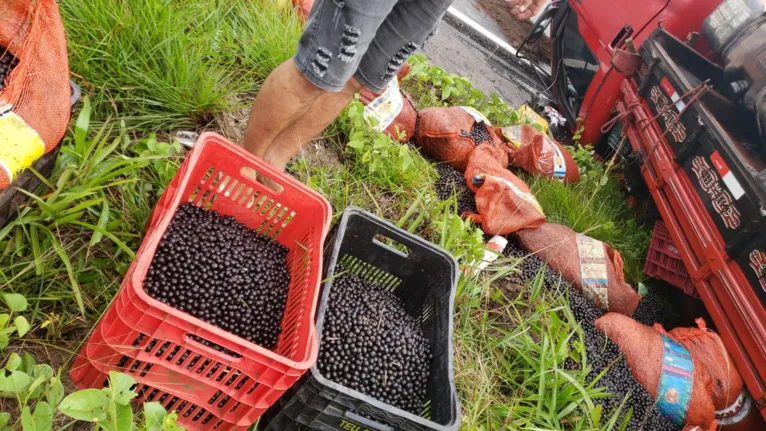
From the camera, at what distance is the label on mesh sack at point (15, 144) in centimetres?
136

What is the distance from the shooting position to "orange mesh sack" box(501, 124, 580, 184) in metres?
3.57

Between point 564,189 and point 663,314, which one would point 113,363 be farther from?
point 663,314

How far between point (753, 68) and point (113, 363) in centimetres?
400

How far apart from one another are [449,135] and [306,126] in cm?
134

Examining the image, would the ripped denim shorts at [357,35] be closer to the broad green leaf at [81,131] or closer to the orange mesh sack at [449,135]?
the broad green leaf at [81,131]

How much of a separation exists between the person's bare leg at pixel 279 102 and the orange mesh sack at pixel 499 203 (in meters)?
1.34

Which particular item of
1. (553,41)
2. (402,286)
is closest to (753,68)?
(553,41)

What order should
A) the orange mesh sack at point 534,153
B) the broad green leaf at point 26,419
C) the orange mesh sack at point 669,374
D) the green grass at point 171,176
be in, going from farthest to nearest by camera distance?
the orange mesh sack at point 534,153, the orange mesh sack at point 669,374, the green grass at point 171,176, the broad green leaf at point 26,419

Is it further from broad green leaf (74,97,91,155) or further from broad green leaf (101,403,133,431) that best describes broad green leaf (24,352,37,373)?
broad green leaf (74,97,91,155)

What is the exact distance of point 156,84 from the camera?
7.00 feet

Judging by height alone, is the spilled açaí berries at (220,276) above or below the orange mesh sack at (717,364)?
below

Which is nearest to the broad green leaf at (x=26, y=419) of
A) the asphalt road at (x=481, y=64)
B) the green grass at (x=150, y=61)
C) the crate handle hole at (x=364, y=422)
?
the crate handle hole at (x=364, y=422)

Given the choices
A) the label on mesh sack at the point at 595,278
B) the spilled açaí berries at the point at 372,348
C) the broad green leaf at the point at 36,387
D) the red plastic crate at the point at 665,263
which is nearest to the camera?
the broad green leaf at the point at 36,387

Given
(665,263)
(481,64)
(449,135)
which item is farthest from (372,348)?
(481,64)
